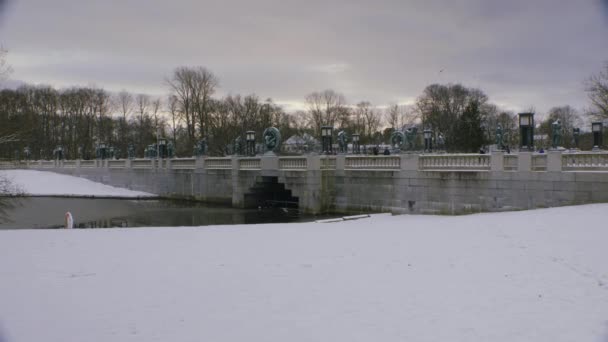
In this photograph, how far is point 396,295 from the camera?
6980 mm

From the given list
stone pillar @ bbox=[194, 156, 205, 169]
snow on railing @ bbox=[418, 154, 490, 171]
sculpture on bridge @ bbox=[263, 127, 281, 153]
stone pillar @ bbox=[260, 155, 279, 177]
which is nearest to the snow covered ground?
snow on railing @ bbox=[418, 154, 490, 171]

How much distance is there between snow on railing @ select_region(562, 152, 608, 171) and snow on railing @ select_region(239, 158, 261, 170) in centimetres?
1729

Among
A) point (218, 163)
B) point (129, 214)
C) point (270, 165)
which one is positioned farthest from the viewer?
point (218, 163)

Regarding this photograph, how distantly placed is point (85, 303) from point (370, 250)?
18.4 ft

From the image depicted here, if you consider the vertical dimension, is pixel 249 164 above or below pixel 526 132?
below

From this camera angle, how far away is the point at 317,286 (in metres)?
7.48

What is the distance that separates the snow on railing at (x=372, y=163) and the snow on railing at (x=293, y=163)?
2.57 meters

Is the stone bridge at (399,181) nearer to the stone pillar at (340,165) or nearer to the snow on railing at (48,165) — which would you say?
the stone pillar at (340,165)

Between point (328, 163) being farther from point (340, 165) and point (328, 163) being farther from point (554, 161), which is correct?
point (554, 161)

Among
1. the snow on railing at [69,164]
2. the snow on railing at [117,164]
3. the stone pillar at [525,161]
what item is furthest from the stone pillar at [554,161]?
the snow on railing at [69,164]

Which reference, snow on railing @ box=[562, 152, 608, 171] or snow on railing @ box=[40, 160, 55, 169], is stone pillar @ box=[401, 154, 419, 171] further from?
snow on railing @ box=[40, 160, 55, 169]

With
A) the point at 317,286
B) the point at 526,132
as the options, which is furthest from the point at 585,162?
the point at 317,286

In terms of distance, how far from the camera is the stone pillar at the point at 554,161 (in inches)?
619

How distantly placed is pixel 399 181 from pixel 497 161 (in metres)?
4.67
